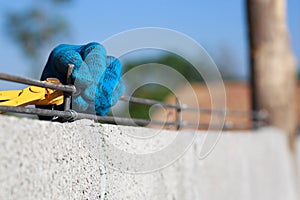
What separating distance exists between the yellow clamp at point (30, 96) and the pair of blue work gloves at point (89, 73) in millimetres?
114

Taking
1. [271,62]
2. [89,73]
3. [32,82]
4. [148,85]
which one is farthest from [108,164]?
[271,62]

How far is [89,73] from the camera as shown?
304 cm

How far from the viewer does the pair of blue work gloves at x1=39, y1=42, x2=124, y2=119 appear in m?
3.01

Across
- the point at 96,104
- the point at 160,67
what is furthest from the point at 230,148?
the point at 96,104

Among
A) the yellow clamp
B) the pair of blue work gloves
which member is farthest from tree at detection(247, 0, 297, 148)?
the yellow clamp

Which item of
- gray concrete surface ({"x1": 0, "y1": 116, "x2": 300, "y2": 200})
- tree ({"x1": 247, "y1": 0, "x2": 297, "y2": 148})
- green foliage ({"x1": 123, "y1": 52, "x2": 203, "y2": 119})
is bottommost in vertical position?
gray concrete surface ({"x1": 0, "y1": 116, "x2": 300, "y2": 200})

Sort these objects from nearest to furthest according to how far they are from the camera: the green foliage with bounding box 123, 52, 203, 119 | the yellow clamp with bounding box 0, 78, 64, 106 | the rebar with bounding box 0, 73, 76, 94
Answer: the rebar with bounding box 0, 73, 76, 94 < the yellow clamp with bounding box 0, 78, 64, 106 < the green foliage with bounding box 123, 52, 203, 119

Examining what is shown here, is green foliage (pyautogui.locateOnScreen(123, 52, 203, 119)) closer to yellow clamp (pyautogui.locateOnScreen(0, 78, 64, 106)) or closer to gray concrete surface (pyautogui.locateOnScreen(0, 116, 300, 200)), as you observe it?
gray concrete surface (pyautogui.locateOnScreen(0, 116, 300, 200))

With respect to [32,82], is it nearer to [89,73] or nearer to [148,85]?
[89,73]

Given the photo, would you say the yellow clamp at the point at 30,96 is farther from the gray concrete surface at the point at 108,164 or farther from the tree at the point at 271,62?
the tree at the point at 271,62

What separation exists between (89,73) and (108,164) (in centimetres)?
45

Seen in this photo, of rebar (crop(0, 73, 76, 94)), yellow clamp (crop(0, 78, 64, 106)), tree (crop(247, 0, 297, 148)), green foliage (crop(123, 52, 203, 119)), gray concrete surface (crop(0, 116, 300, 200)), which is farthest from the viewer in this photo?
tree (crop(247, 0, 297, 148))

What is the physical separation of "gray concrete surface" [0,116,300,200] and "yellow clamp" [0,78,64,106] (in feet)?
0.69

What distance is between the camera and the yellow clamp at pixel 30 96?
9.25 ft
